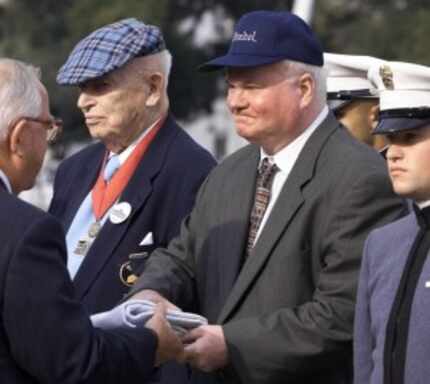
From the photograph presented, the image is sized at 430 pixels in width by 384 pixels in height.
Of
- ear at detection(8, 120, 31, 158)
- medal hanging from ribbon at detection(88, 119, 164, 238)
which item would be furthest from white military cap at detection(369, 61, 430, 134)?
medal hanging from ribbon at detection(88, 119, 164, 238)

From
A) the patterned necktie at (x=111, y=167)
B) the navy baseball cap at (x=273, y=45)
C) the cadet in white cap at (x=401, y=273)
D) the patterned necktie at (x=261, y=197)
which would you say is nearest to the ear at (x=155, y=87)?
the patterned necktie at (x=111, y=167)

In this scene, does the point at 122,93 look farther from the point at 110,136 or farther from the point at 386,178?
the point at 386,178

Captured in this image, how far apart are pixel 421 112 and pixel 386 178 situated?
0.38 metres

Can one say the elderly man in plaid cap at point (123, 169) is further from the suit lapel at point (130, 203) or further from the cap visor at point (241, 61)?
the cap visor at point (241, 61)

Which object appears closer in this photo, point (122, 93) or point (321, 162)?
point (321, 162)

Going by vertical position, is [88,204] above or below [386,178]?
below

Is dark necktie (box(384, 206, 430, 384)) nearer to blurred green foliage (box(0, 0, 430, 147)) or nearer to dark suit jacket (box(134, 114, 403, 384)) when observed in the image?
dark suit jacket (box(134, 114, 403, 384))

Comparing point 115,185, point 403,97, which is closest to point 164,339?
point 403,97

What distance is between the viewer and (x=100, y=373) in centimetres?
484

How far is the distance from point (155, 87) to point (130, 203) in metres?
0.58

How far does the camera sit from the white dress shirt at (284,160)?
19.1 ft

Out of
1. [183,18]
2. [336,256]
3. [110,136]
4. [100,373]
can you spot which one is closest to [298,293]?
[336,256]

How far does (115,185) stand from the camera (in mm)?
6703

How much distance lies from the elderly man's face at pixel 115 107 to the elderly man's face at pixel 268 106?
0.97 meters
